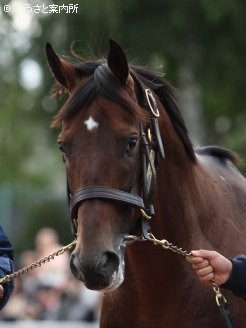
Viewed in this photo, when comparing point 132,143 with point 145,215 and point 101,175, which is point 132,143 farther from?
point 145,215

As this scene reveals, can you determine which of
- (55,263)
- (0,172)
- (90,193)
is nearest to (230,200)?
(90,193)

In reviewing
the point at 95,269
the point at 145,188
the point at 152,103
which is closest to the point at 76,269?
the point at 95,269

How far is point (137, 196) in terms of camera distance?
4344 millimetres

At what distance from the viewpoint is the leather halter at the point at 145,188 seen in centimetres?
419

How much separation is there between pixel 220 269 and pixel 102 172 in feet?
2.29

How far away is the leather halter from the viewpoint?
4.19 m

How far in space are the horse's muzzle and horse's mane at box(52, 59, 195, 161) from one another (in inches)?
29.3

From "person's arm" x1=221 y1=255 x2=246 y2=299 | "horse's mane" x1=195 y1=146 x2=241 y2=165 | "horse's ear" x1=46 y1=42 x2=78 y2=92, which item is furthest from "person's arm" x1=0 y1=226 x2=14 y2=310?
"horse's mane" x1=195 y1=146 x2=241 y2=165

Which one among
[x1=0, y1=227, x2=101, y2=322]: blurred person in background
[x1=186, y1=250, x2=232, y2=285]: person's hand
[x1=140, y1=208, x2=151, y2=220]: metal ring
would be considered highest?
[x1=140, y1=208, x2=151, y2=220]: metal ring

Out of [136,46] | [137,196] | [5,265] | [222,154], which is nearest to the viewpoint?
[137,196]

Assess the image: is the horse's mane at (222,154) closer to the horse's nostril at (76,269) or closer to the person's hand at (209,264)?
the person's hand at (209,264)

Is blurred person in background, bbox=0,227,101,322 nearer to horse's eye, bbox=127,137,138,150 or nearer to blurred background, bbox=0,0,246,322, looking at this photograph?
blurred background, bbox=0,0,246,322

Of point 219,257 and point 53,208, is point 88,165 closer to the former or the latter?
point 219,257

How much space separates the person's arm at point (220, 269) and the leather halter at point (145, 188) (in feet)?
1.16
